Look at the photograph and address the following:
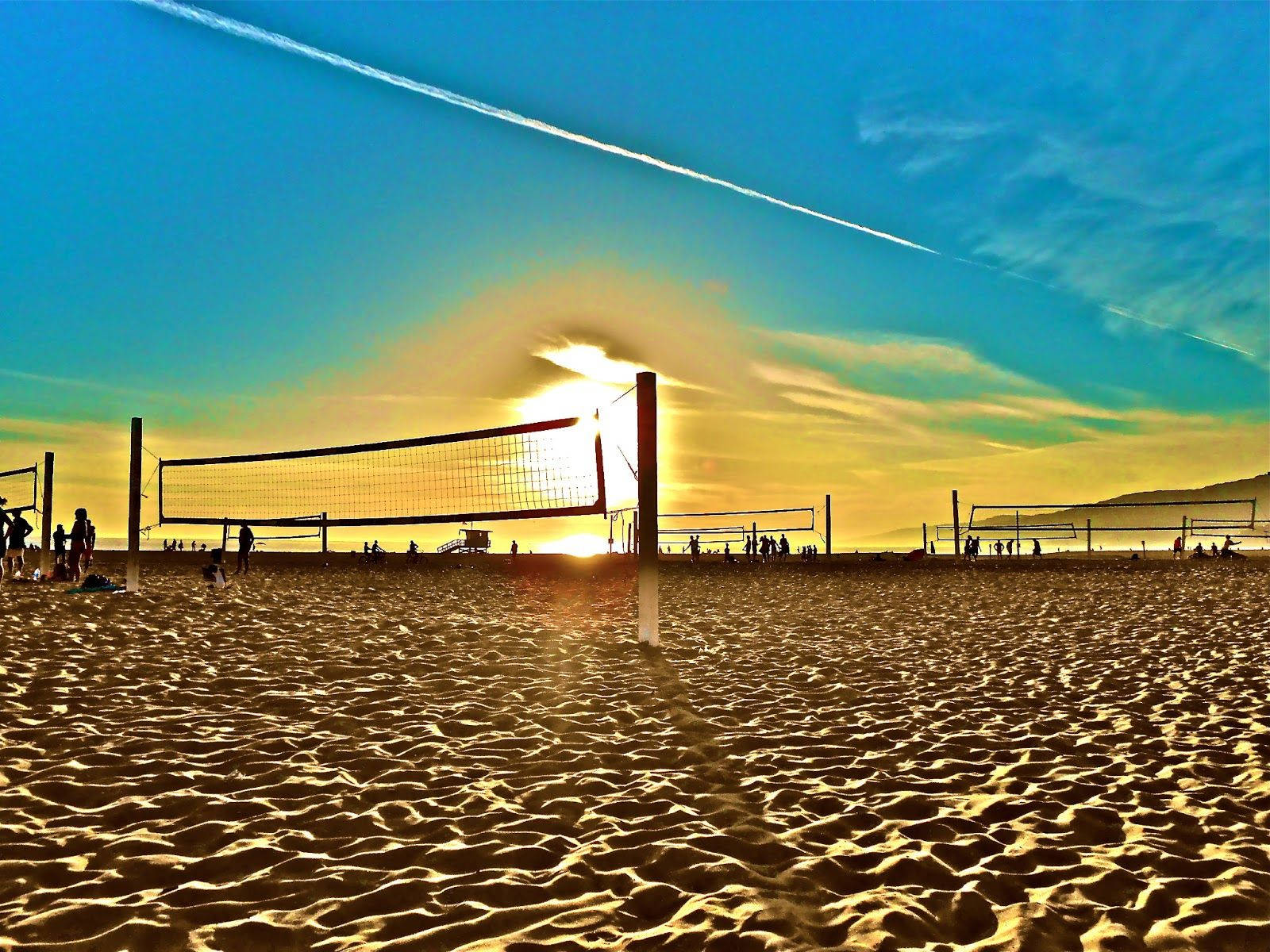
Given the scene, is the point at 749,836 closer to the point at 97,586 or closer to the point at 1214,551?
the point at 97,586

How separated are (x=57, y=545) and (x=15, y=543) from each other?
4.13 feet

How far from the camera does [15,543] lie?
42.6 feet

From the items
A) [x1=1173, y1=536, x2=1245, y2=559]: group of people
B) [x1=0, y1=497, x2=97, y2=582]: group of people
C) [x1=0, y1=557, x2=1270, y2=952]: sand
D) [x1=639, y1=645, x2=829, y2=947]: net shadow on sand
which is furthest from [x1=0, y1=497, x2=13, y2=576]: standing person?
[x1=1173, y1=536, x2=1245, y2=559]: group of people

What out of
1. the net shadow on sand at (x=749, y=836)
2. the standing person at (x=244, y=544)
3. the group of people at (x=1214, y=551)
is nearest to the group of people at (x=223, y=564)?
the standing person at (x=244, y=544)

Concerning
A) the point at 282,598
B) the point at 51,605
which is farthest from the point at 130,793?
the point at 282,598

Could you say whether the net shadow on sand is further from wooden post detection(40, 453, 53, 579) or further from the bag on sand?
wooden post detection(40, 453, 53, 579)

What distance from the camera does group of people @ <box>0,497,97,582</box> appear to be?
42.4ft

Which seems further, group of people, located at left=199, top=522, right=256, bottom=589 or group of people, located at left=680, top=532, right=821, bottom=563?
group of people, located at left=680, top=532, right=821, bottom=563

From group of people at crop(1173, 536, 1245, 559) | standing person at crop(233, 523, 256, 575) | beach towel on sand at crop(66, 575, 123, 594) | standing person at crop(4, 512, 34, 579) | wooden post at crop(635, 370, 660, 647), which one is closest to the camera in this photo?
wooden post at crop(635, 370, 660, 647)

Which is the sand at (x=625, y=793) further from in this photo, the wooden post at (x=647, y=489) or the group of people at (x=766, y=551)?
the group of people at (x=766, y=551)

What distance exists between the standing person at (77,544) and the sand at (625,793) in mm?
6945

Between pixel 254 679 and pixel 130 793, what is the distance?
7.55 feet

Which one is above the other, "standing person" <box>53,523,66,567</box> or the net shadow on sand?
"standing person" <box>53,523,66,567</box>

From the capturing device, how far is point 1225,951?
2.31m
